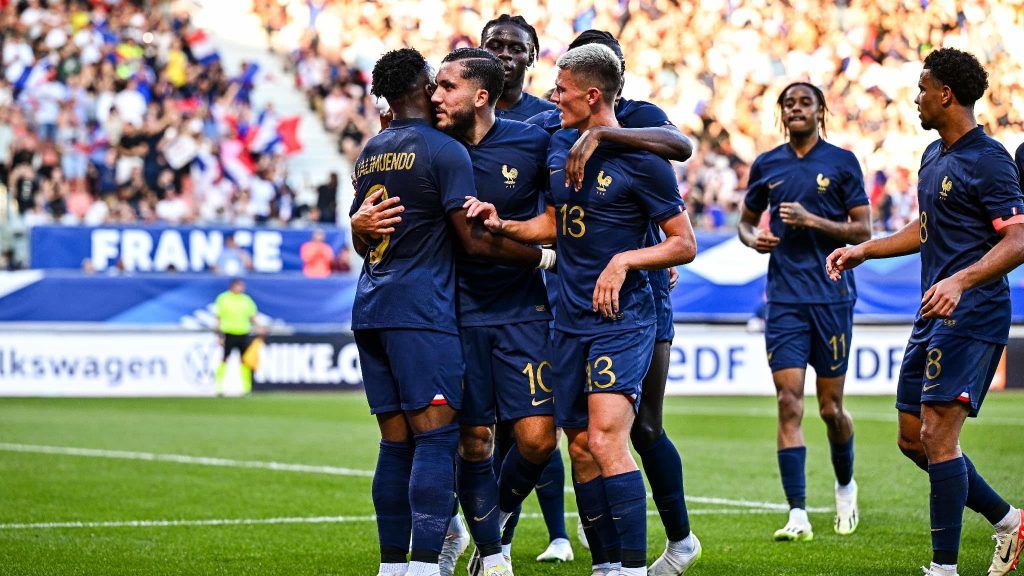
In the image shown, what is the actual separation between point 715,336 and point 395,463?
1365cm

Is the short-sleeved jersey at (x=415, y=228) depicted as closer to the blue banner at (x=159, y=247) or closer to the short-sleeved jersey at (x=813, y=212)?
the short-sleeved jersey at (x=813, y=212)

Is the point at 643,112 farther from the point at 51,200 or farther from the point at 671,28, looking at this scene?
the point at 671,28

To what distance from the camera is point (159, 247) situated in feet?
65.0

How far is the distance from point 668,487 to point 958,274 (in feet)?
5.67

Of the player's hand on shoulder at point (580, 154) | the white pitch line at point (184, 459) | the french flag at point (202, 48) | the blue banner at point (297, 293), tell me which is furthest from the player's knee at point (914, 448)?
the french flag at point (202, 48)

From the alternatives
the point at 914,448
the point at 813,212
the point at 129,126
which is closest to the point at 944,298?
the point at 914,448

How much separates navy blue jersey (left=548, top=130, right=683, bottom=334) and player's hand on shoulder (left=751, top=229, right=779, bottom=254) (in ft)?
8.83

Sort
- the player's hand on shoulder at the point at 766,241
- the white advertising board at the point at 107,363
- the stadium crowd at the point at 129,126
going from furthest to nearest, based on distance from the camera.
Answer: the stadium crowd at the point at 129,126 < the white advertising board at the point at 107,363 < the player's hand on shoulder at the point at 766,241

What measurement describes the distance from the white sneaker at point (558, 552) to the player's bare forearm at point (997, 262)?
2.62m

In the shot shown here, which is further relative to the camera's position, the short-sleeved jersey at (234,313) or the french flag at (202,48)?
the french flag at (202,48)

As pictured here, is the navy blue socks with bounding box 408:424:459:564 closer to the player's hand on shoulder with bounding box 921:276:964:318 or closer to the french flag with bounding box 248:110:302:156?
the player's hand on shoulder with bounding box 921:276:964:318

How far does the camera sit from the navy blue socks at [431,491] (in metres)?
5.79

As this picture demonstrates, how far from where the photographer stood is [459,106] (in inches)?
238

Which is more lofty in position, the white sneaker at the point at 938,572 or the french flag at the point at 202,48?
the french flag at the point at 202,48
